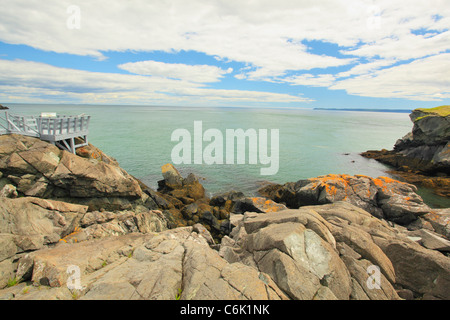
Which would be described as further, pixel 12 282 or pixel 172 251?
Answer: pixel 172 251

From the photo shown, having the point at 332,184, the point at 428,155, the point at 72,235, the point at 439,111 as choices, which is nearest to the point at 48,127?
the point at 72,235

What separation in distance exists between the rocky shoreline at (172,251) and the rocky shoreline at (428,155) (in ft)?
71.7

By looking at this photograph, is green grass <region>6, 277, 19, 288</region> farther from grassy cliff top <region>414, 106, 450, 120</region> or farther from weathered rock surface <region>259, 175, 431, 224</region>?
grassy cliff top <region>414, 106, 450, 120</region>

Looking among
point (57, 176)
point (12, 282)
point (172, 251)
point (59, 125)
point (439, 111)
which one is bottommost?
point (12, 282)

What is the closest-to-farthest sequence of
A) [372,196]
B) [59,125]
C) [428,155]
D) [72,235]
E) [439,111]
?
[72,235] < [59,125] < [372,196] < [428,155] < [439,111]

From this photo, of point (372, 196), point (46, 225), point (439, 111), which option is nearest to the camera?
point (46, 225)

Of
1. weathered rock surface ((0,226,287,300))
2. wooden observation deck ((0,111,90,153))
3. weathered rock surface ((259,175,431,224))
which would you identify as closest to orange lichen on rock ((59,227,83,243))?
weathered rock surface ((0,226,287,300))

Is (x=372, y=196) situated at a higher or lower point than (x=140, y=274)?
lower

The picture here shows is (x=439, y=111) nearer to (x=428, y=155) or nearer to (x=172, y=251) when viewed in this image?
(x=428, y=155)

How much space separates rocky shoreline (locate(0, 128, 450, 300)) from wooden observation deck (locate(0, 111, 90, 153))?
3.23 ft

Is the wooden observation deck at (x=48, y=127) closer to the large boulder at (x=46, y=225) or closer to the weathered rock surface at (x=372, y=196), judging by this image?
the large boulder at (x=46, y=225)

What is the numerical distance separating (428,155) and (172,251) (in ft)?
156

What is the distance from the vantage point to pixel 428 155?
37.2 meters
